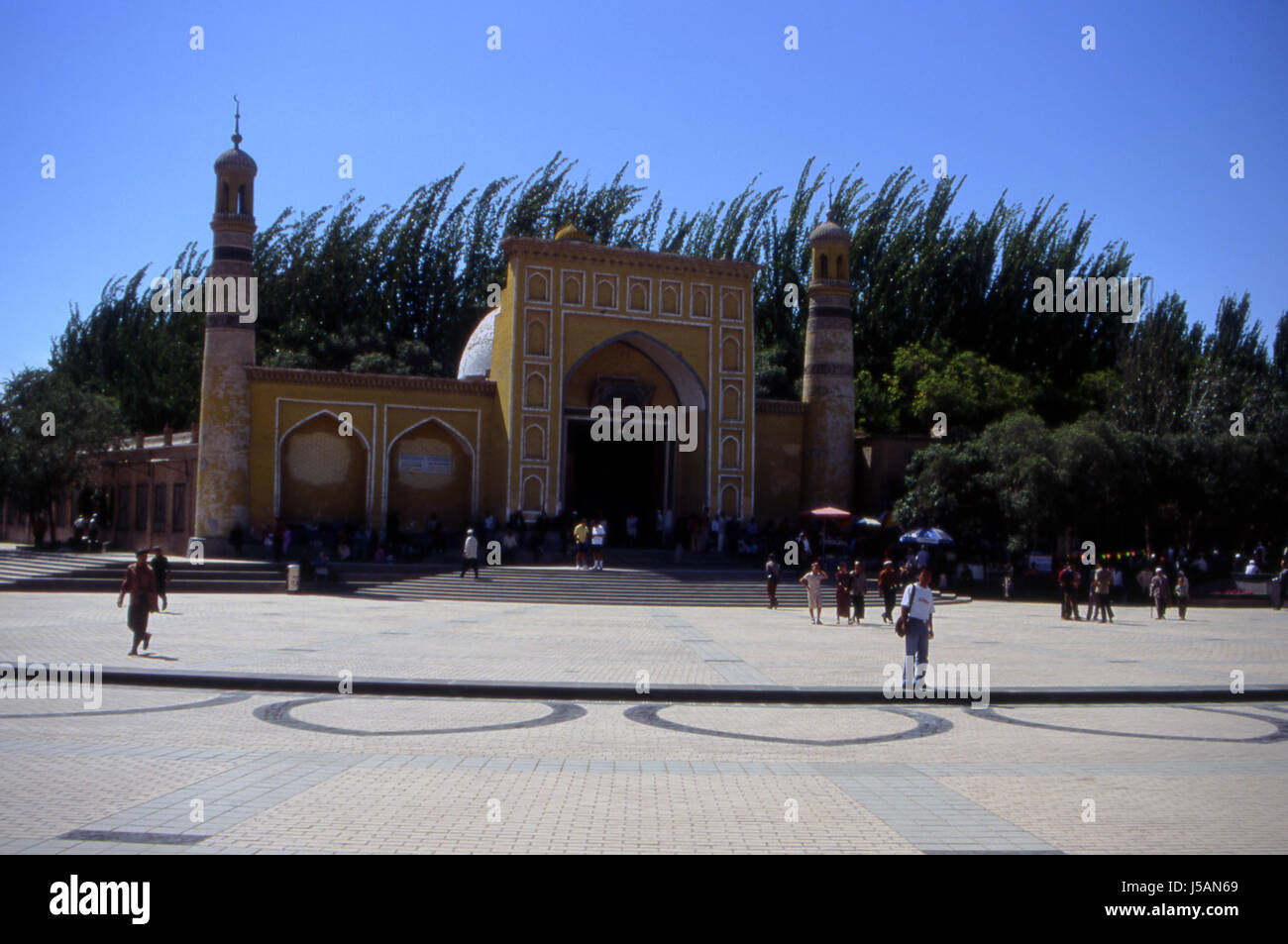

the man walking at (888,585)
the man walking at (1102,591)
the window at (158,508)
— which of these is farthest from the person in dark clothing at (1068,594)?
the window at (158,508)

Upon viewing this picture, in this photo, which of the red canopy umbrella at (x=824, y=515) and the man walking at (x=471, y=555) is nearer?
the man walking at (x=471, y=555)

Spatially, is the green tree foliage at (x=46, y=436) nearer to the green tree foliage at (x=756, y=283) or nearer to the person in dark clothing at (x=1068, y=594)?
the green tree foliage at (x=756, y=283)

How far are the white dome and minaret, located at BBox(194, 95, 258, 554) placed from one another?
7903 mm

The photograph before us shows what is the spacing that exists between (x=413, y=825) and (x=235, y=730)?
12.2 feet

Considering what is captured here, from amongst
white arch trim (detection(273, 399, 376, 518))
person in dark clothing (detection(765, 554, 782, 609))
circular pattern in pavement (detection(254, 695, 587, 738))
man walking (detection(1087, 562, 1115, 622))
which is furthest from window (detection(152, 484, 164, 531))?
circular pattern in pavement (detection(254, 695, 587, 738))

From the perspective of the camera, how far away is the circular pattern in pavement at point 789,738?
30.2 ft

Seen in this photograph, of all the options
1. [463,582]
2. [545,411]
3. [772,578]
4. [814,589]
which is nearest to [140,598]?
[814,589]

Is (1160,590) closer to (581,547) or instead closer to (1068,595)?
(1068,595)

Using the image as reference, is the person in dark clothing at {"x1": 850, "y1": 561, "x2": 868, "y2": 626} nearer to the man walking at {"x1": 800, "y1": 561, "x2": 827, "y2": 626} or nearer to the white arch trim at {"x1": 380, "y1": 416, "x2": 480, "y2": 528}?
the man walking at {"x1": 800, "y1": 561, "x2": 827, "y2": 626}

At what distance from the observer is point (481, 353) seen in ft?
131

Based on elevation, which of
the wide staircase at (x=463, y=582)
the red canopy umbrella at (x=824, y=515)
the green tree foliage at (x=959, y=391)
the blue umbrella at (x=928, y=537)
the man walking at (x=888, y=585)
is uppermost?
the green tree foliage at (x=959, y=391)

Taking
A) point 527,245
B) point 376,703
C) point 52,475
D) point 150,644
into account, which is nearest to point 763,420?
point 527,245

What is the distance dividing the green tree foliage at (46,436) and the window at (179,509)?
450 centimetres

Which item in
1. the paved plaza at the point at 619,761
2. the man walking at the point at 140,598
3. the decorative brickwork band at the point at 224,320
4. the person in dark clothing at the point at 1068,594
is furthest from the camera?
the decorative brickwork band at the point at 224,320
